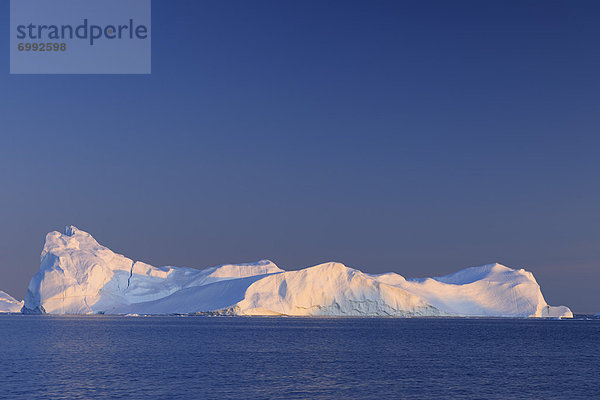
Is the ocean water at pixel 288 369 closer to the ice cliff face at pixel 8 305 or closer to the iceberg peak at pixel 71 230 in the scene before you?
the iceberg peak at pixel 71 230

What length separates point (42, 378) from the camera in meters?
34.3

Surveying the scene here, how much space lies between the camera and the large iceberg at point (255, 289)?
425 feet

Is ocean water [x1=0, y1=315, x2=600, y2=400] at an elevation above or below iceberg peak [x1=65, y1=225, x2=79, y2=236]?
below

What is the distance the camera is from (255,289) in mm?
126938

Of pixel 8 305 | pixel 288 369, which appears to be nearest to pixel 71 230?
pixel 8 305

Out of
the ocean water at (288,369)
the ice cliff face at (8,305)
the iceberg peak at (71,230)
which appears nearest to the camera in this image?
the ocean water at (288,369)

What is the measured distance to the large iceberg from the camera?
12962 centimetres

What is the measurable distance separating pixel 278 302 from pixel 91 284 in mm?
41072

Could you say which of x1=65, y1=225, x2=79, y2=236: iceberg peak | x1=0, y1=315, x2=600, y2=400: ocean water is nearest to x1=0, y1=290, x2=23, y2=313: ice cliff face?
Result: x1=65, y1=225, x2=79, y2=236: iceberg peak

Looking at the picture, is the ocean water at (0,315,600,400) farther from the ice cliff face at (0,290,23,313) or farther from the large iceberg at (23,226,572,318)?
the ice cliff face at (0,290,23,313)

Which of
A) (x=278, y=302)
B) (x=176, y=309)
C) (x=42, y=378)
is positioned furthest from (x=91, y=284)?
(x=42, y=378)

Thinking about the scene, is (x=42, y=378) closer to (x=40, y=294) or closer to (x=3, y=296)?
(x=40, y=294)

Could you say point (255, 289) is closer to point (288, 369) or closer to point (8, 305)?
point (288, 369)

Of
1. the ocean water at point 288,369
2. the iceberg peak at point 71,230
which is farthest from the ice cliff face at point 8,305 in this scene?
the ocean water at point 288,369
